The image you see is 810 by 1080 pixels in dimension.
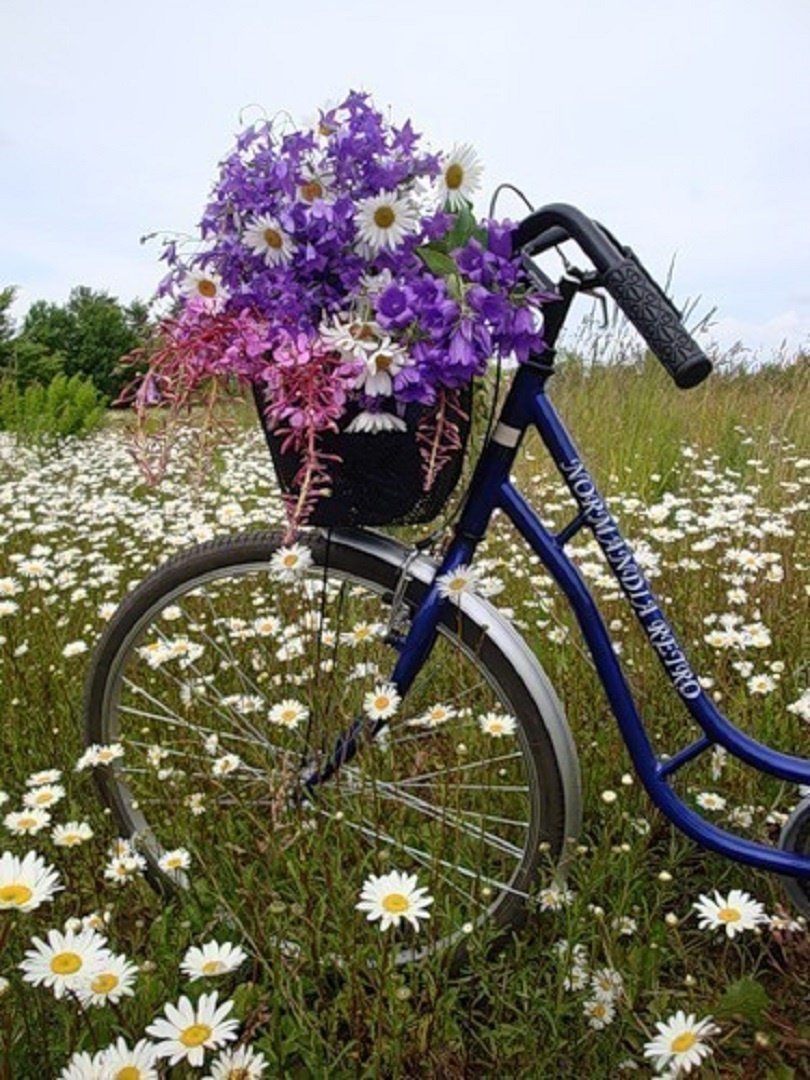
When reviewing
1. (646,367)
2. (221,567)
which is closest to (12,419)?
(646,367)

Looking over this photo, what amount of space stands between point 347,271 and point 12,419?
7.98 meters

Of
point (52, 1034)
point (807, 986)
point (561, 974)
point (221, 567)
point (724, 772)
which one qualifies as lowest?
→ point (52, 1034)

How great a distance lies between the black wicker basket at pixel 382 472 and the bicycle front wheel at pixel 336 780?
5.1 inches

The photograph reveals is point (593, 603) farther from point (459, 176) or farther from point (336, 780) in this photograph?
point (459, 176)

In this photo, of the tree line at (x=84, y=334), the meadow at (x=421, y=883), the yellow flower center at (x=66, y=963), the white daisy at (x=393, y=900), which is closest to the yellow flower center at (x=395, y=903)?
the white daisy at (x=393, y=900)

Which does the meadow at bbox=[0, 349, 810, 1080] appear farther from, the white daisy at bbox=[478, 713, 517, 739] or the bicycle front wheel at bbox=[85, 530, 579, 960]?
the white daisy at bbox=[478, 713, 517, 739]

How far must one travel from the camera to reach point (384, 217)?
65.2 inches

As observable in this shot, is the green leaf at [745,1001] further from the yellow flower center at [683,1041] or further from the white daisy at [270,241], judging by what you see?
the white daisy at [270,241]

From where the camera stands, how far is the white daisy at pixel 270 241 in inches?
66.5

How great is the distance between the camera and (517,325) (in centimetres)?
172

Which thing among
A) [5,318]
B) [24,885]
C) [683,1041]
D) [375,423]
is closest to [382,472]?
[375,423]

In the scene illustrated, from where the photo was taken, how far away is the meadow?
5.13 ft

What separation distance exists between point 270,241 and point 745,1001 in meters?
1.58

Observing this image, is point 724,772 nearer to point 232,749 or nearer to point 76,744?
point 232,749
